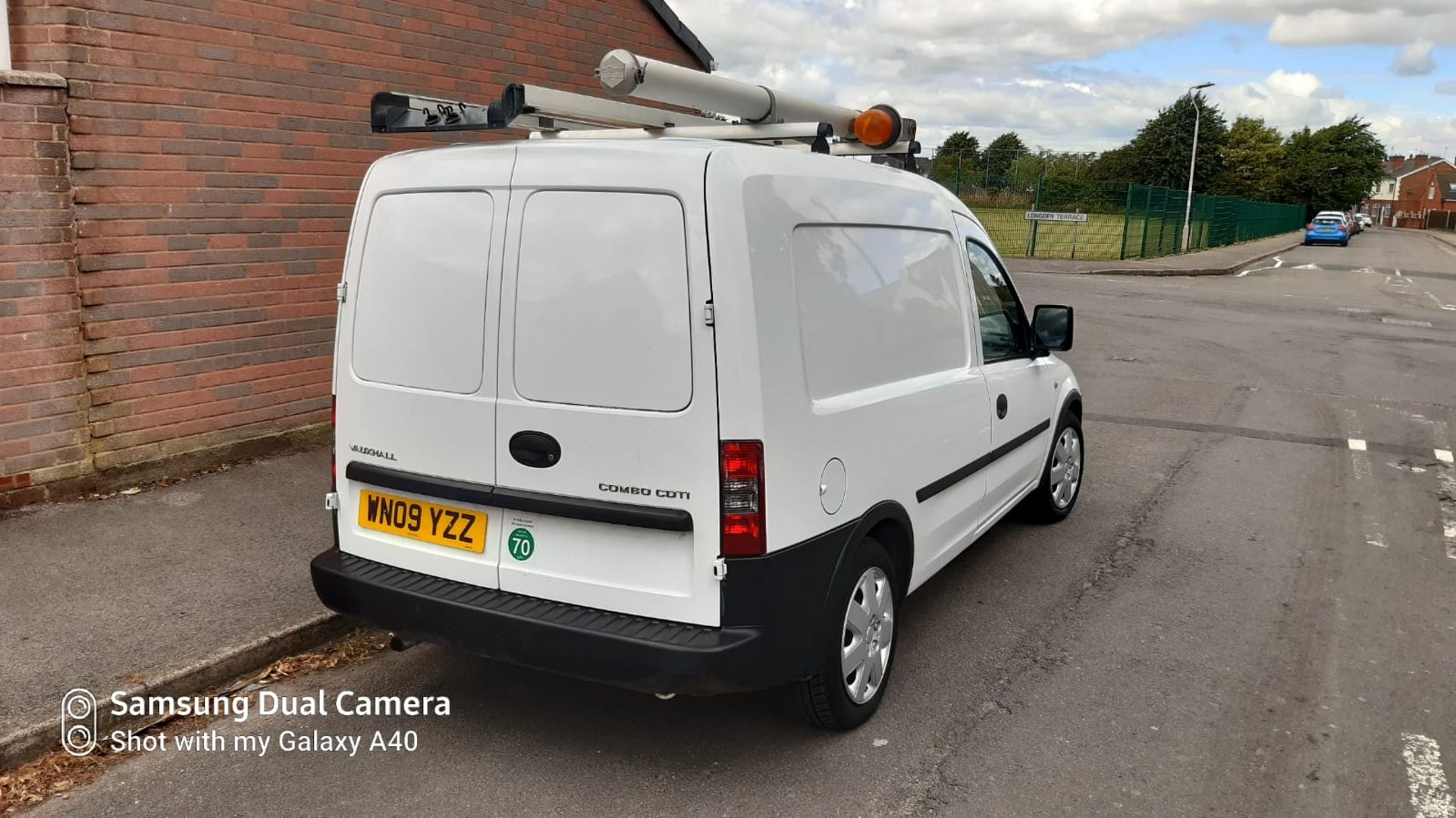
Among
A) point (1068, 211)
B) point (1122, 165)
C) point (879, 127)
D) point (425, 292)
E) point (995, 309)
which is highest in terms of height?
point (1122, 165)

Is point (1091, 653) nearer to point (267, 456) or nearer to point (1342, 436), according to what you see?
point (267, 456)

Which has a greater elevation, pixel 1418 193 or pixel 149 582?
pixel 1418 193

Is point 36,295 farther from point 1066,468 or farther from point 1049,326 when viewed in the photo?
point 1066,468

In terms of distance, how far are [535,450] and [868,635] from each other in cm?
129

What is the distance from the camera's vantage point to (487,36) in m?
7.66

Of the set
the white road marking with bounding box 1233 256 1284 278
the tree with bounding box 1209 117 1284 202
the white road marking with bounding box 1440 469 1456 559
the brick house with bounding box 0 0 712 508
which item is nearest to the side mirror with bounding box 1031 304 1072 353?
the white road marking with bounding box 1440 469 1456 559

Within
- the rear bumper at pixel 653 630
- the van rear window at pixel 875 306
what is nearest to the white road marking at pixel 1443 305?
the van rear window at pixel 875 306

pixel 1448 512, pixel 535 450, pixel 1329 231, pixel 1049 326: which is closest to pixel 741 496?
pixel 535 450

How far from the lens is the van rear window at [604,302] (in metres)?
3.02

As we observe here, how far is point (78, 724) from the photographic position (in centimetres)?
345

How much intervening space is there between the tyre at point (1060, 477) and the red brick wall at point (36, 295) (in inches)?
200

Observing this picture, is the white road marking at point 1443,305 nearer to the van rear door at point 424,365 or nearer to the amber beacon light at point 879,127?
the amber beacon light at point 879,127

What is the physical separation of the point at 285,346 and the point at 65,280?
4.57 ft

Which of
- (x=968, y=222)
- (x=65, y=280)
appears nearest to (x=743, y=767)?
(x=968, y=222)
